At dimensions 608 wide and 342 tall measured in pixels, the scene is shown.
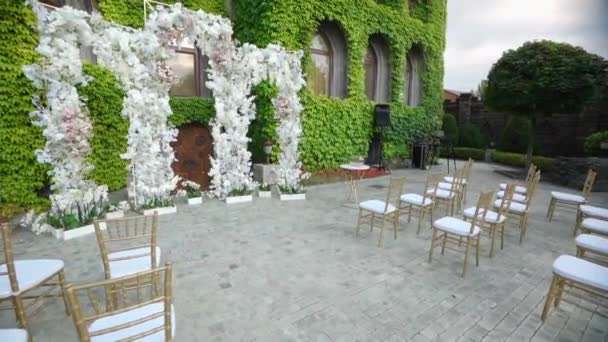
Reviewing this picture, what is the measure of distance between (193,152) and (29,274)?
5.71 metres

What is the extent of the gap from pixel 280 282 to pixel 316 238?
3.88ft

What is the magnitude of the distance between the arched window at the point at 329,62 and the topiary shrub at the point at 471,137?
843 centimetres

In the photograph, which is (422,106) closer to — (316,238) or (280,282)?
(316,238)

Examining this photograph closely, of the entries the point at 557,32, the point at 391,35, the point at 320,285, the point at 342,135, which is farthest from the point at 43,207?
the point at 557,32

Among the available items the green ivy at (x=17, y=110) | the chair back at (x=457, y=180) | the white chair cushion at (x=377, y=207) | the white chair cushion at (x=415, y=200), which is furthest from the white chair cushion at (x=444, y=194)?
the green ivy at (x=17, y=110)

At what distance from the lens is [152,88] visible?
15.3 ft

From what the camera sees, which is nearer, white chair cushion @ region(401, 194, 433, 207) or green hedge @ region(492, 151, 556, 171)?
white chair cushion @ region(401, 194, 433, 207)

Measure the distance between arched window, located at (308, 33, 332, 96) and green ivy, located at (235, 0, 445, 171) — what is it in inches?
24.7

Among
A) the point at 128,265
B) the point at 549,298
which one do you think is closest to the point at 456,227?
the point at 549,298

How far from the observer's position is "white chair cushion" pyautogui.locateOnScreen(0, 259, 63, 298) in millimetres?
1932

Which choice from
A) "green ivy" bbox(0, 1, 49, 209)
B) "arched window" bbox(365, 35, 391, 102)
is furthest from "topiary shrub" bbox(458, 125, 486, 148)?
"green ivy" bbox(0, 1, 49, 209)

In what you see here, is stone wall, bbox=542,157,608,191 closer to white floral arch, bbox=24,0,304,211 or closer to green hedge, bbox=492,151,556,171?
green hedge, bbox=492,151,556,171

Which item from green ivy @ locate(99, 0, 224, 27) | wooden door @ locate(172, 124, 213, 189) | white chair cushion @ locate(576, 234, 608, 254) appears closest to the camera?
white chair cushion @ locate(576, 234, 608, 254)

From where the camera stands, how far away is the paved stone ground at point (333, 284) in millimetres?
2193
